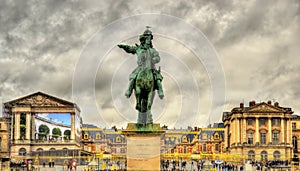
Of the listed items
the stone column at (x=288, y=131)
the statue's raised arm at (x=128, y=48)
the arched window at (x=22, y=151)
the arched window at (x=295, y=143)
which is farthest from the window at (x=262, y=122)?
the statue's raised arm at (x=128, y=48)

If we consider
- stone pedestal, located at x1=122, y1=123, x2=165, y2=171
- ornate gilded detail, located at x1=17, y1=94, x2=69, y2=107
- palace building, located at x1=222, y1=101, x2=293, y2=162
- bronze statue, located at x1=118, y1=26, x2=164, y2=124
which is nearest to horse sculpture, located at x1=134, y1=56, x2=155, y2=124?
bronze statue, located at x1=118, y1=26, x2=164, y2=124

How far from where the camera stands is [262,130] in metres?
125

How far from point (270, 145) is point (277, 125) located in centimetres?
488

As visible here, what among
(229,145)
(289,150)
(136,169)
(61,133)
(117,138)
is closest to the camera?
(136,169)

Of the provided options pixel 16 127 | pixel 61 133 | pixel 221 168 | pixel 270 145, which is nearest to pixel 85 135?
pixel 61 133

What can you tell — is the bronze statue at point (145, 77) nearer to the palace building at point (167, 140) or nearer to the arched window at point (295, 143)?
the palace building at point (167, 140)

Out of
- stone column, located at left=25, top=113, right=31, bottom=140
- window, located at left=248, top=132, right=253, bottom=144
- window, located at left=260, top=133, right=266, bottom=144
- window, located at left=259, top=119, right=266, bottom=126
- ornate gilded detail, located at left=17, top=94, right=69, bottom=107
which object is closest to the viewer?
window, located at left=259, top=119, right=266, bottom=126

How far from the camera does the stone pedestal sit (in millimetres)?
19062

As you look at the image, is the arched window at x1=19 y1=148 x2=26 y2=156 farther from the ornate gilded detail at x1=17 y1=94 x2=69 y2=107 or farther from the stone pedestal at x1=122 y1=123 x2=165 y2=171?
the stone pedestal at x1=122 y1=123 x2=165 y2=171

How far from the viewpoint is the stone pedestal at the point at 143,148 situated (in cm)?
1906

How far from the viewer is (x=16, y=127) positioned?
427 feet

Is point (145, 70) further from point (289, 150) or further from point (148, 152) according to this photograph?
point (289, 150)

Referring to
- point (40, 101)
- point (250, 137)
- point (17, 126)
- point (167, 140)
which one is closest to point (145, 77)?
point (167, 140)

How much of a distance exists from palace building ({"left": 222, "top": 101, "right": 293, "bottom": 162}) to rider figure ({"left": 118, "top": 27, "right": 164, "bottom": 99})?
344ft
